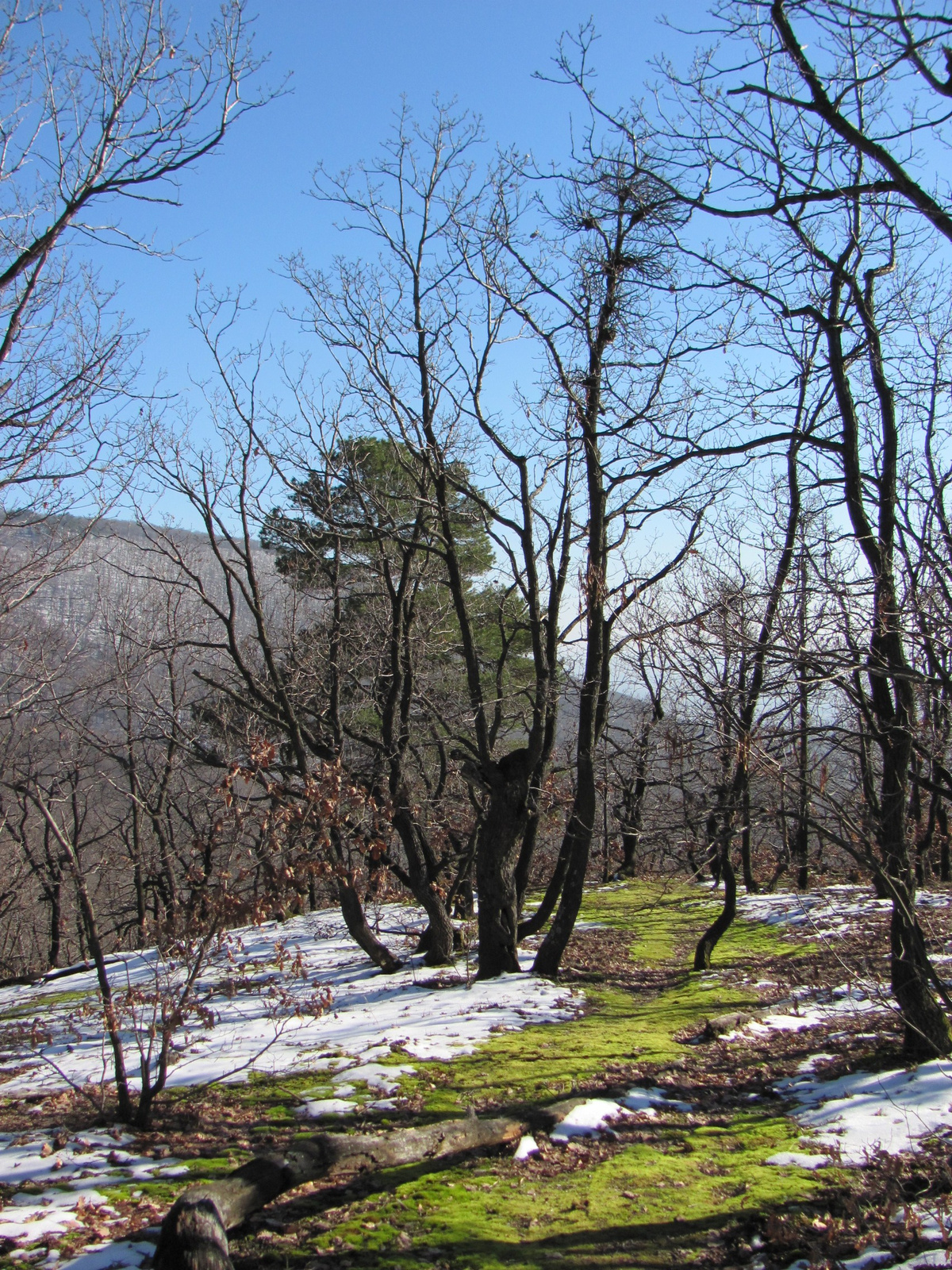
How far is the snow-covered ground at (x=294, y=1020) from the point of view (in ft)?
21.1

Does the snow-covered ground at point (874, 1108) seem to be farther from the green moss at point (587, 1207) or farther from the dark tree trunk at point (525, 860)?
the dark tree trunk at point (525, 860)

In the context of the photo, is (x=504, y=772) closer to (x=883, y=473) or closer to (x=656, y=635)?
(x=656, y=635)

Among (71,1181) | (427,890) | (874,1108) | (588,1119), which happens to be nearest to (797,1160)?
(874,1108)

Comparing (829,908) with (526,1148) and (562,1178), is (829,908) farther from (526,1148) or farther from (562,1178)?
(562,1178)

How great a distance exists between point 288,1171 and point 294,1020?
15.2ft

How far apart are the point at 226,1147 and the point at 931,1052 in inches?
190

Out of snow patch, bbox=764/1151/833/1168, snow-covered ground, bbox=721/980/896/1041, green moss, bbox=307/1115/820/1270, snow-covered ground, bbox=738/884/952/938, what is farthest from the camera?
snow-covered ground, bbox=738/884/952/938

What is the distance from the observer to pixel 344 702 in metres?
14.1

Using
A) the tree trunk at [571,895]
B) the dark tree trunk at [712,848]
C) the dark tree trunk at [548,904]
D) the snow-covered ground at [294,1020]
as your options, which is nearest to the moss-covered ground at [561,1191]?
the snow-covered ground at [294,1020]

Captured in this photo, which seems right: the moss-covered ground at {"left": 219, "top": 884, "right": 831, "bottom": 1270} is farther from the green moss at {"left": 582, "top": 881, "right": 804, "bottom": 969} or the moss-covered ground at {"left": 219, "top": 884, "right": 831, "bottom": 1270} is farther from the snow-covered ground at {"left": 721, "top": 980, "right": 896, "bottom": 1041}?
the green moss at {"left": 582, "top": 881, "right": 804, "bottom": 969}

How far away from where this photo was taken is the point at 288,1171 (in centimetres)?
413

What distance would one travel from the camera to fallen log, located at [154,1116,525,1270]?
11.0ft

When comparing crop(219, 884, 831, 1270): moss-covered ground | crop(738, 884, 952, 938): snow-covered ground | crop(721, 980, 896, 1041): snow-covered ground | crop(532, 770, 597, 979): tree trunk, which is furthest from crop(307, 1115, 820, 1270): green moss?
crop(738, 884, 952, 938): snow-covered ground

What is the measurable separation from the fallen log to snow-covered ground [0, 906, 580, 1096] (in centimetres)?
116
